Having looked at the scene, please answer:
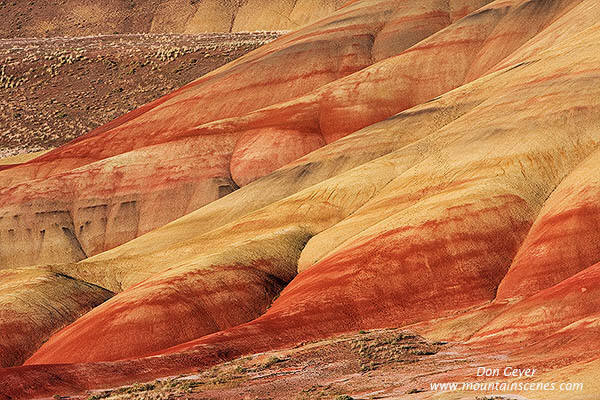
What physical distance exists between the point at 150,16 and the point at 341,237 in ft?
401

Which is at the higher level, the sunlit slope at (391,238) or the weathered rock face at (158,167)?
the weathered rock face at (158,167)

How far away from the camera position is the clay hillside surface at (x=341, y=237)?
2819 centimetres

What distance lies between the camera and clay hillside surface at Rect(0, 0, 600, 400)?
2819 centimetres

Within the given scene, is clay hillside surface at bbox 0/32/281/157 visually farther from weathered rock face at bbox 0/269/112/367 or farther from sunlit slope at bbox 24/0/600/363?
sunlit slope at bbox 24/0/600/363

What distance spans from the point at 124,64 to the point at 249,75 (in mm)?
34457

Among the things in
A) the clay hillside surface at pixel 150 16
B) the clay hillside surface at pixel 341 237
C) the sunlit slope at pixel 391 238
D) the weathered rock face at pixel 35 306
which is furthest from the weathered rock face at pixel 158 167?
the clay hillside surface at pixel 150 16

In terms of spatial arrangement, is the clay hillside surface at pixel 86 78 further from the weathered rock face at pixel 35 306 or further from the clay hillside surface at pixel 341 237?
the weathered rock face at pixel 35 306

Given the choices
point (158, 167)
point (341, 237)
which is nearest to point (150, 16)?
point (158, 167)

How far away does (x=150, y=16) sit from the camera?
159 metres

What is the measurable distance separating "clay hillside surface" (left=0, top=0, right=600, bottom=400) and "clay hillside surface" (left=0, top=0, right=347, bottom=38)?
229ft

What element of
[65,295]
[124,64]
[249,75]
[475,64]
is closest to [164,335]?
[65,295]

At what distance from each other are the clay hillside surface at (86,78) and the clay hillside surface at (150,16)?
25190 mm

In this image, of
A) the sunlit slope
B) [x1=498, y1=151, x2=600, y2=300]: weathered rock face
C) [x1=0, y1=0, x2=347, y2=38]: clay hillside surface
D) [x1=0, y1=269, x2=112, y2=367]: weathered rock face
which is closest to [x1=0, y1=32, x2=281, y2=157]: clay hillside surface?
[x1=0, y1=0, x2=347, y2=38]: clay hillside surface

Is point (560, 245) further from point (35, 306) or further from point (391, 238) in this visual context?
point (35, 306)
